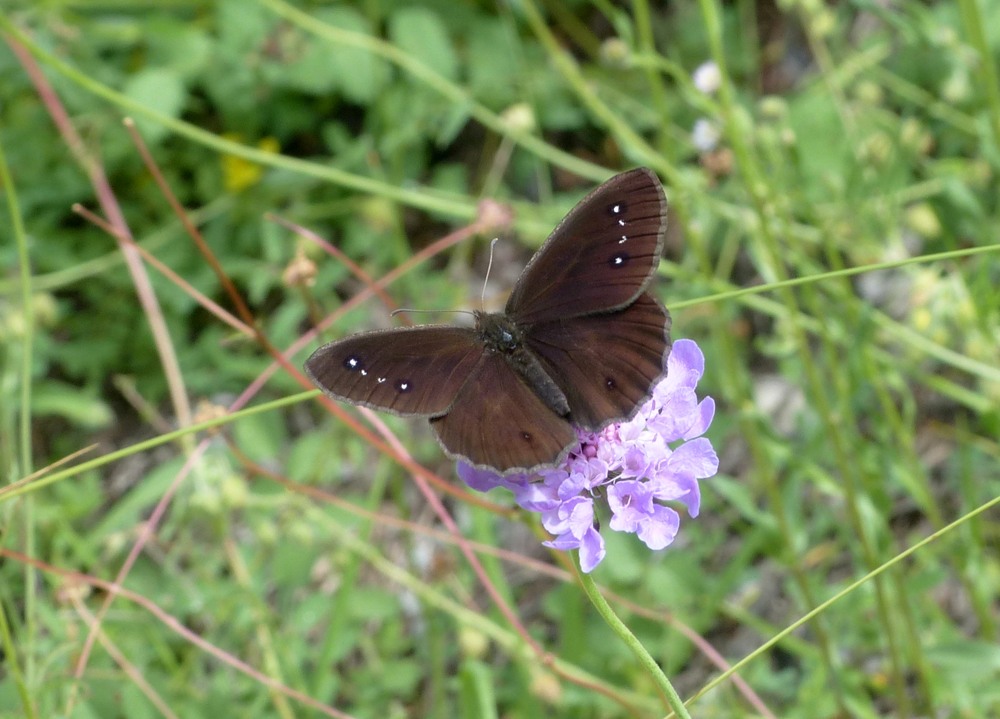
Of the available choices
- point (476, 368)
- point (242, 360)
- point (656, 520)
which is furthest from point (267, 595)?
point (656, 520)

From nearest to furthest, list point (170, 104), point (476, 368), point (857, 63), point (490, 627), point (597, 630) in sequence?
point (476, 368), point (490, 627), point (597, 630), point (857, 63), point (170, 104)

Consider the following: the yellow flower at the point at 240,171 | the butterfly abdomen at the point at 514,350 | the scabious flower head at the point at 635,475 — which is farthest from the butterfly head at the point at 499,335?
the yellow flower at the point at 240,171

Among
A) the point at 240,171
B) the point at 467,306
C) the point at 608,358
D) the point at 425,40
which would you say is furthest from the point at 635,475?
the point at 240,171

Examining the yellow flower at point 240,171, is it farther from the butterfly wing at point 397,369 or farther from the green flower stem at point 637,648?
the green flower stem at point 637,648

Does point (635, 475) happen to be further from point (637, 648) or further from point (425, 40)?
point (425, 40)

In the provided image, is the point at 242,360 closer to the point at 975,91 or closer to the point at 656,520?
the point at 656,520

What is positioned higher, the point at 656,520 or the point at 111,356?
the point at 656,520
